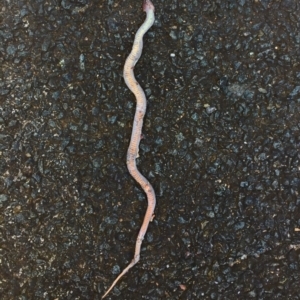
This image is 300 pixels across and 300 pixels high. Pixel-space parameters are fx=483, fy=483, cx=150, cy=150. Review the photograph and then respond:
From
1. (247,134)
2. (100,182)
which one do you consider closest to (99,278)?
(100,182)

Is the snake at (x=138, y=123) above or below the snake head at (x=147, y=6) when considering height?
below

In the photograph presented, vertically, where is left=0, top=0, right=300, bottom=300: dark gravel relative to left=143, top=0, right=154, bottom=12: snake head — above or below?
below

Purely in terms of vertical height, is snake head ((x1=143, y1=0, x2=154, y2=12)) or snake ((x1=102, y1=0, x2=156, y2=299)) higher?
snake head ((x1=143, y1=0, x2=154, y2=12))

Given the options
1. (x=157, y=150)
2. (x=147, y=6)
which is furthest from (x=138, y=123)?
(x=147, y=6)

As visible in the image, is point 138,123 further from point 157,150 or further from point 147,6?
point 147,6
